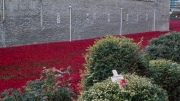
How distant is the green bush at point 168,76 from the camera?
→ 631 centimetres

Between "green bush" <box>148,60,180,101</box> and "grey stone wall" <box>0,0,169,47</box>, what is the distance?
1192 cm

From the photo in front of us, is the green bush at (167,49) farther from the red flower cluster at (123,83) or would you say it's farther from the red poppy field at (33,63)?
the red flower cluster at (123,83)

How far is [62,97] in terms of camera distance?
540 cm

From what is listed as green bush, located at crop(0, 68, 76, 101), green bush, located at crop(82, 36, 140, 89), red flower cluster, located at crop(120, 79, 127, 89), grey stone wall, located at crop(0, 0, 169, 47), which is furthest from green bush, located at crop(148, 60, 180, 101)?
grey stone wall, located at crop(0, 0, 169, 47)

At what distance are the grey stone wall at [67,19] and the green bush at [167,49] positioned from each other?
9678 millimetres

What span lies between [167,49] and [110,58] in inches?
167

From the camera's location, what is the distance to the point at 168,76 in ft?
21.0

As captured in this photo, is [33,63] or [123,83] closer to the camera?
[123,83]

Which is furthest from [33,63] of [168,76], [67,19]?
[67,19]

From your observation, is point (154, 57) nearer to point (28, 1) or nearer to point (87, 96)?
point (87, 96)

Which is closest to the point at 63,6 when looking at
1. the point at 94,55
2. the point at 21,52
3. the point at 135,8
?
the point at 21,52

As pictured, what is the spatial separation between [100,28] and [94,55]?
20.7 metres

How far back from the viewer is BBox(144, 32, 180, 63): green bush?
360 inches

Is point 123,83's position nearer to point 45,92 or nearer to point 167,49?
point 45,92
